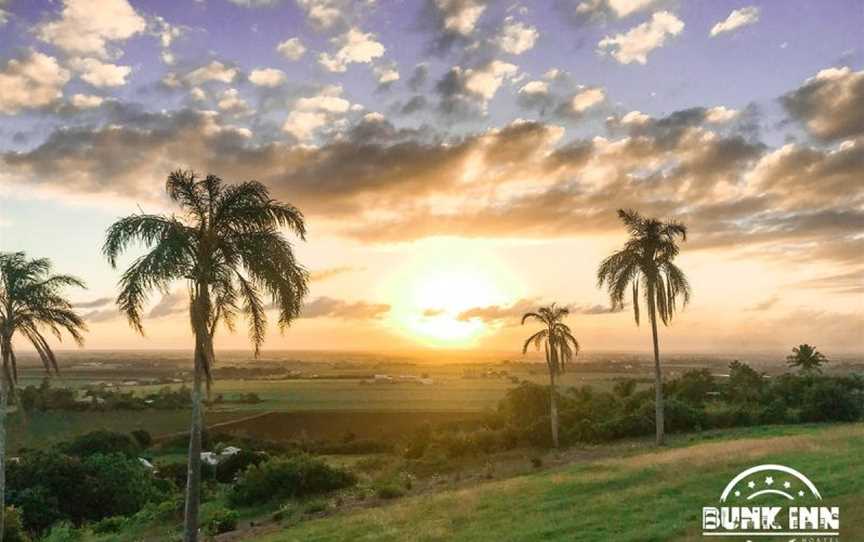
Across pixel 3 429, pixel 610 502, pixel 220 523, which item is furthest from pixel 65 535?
pixel 610 502

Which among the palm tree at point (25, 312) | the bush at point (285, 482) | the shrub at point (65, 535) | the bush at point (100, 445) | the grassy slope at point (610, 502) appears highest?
the palm tree at point (25, 312)

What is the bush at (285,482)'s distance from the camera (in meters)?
32.5

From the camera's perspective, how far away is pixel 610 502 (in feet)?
62.2

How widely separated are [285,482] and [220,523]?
275 inches

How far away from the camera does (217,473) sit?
179ft

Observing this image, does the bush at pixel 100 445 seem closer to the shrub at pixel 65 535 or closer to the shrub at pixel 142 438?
the shrub at pixel 142 438

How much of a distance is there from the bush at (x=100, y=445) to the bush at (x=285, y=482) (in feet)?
135

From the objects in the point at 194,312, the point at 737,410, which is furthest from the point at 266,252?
the point at 737,410

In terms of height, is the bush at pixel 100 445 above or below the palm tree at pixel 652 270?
below

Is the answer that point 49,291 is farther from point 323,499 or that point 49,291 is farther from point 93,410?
point 93,410

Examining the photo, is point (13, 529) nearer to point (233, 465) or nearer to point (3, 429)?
point (3, 429)

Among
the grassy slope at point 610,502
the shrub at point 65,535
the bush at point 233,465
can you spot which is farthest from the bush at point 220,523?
the bush at point 233,465

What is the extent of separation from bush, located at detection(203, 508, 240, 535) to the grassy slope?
3.84m

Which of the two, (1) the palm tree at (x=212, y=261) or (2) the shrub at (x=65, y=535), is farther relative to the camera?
(2) the shrub at (x=65, y=535)
